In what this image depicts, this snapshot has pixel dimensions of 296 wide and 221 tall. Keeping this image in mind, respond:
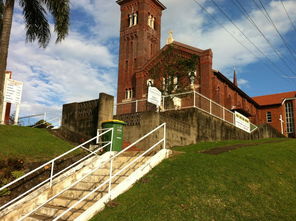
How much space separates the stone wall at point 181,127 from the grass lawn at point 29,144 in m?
3.13

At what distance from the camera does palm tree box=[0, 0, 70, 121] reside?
510 inches

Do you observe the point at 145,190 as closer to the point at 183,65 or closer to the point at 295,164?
the point at 295,164

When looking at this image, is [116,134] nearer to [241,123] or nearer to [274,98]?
[241,123]

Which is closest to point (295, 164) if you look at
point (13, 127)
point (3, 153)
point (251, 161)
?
point (251, 161)

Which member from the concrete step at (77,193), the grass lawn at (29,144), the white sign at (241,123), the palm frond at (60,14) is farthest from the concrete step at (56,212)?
the white sign at (241,123)

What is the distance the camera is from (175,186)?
7.39 metres

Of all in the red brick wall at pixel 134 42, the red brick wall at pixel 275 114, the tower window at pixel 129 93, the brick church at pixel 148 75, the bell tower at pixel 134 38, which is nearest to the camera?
the brick church at pixel 148 75

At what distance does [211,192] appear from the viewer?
716cm

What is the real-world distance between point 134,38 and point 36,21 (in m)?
30.7

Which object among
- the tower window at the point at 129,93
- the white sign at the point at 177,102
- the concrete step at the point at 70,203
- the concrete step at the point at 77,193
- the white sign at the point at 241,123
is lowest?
the concrete step at the point at 70,203

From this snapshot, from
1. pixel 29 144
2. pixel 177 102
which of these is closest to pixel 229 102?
pixel 177 102

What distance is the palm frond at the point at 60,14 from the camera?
46.4 ft

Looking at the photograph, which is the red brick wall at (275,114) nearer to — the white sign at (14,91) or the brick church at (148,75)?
the brick church at (148,75)

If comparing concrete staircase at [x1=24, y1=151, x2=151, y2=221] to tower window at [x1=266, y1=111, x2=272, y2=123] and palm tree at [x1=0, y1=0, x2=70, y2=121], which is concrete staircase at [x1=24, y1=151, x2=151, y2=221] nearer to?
palm tree at [x1=0, y1=0, x2=70, y2=121]
